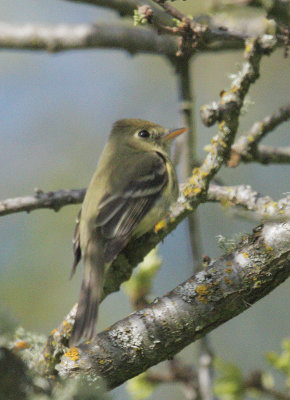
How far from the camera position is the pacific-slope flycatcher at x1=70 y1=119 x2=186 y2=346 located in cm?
414

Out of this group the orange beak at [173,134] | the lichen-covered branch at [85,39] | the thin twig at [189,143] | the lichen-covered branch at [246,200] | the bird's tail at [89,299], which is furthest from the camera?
the lichen-covered branch at [85,39]

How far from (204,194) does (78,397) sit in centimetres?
223

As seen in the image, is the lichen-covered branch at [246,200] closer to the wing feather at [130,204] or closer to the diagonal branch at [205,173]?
the diagonal branch at [205,173]

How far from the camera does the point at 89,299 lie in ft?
12.7

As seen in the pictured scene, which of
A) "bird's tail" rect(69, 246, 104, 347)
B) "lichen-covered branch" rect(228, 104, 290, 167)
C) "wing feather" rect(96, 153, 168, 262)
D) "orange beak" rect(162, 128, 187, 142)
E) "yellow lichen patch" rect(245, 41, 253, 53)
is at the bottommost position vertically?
"bird's tail" rect(69, 246, 104, 347)

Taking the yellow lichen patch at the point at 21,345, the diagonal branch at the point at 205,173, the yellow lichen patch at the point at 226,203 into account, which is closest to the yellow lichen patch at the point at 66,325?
the diagonal branch at the point at 205,173

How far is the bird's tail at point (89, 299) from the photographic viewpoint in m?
3.51

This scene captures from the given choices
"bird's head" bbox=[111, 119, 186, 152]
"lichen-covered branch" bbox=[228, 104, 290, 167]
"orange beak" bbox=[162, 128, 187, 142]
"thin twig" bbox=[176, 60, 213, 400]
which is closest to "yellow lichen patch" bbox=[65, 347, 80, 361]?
"thin twig" bbox=[176, 60, 213, 400]

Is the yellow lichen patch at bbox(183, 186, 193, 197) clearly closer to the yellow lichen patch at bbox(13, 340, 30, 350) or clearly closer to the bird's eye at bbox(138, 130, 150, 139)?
the yellow lichen patch at bbox(13, 340, 30, 350)

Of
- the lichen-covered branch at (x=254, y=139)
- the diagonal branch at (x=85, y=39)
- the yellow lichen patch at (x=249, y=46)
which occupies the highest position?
the yellow lichen patch at (x=249, y=46)

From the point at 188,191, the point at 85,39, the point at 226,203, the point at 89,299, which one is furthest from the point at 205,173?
the point at 85,39

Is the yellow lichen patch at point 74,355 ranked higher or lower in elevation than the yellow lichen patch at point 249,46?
lower

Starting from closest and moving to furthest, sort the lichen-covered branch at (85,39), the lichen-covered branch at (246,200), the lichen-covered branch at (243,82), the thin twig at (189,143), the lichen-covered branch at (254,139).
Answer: the lichen-covered branch at (243,82) < the lichen-covered branch at (246,200) < the lichen-covered branch at (254,139) < the thin twig at (189,143) < the lichen-covered branch at (85,39)

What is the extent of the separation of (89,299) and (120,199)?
1.22 m
